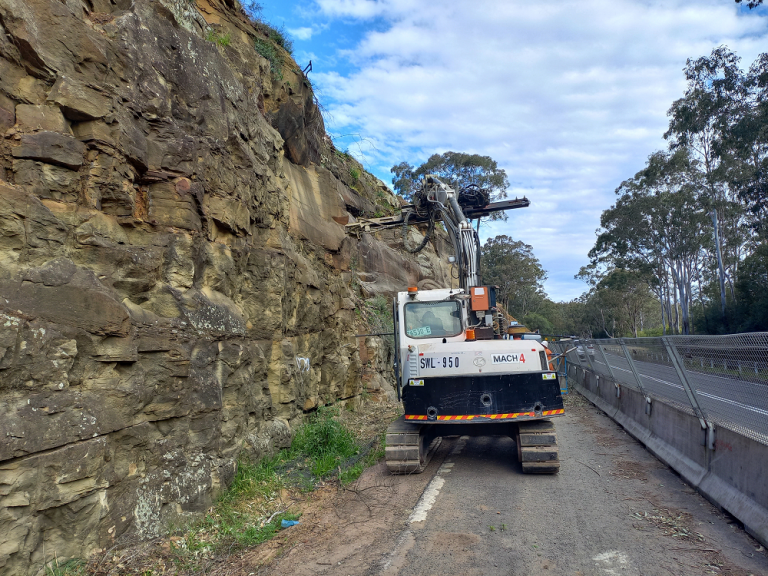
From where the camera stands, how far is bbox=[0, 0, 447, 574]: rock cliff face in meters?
4.43

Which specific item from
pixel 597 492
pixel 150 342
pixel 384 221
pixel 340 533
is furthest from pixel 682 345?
pixel 384 221

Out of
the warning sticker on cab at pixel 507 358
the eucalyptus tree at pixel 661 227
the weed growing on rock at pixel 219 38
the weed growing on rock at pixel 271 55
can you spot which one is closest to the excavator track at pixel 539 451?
the warning sticker on cab at pixel 507 358

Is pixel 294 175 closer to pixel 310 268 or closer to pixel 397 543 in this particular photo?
pixel 310 268

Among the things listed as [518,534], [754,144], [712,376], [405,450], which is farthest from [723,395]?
[754,144]

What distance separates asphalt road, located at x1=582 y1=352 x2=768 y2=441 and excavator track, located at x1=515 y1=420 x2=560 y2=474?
203 cm

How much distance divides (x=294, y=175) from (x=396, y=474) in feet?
24.6

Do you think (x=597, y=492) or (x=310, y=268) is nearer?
(x=597, y=492)

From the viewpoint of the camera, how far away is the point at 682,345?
7.48 m

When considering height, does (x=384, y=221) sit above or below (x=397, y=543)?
above

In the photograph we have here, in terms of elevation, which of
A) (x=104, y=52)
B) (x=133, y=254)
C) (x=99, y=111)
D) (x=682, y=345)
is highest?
(x=104, y=52)

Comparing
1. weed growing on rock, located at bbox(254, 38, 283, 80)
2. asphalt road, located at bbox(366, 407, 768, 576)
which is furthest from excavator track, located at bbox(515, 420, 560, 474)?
weed growing on rock, located at bbox(254, 38, 283, 80)

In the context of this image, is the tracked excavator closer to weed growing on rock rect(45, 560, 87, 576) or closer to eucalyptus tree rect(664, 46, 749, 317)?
weed growing on rock rect(45, 560, 87, 576)

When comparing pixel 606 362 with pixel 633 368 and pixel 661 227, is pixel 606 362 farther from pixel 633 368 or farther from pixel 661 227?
pixel 661 227

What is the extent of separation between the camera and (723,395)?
635 centimetres
